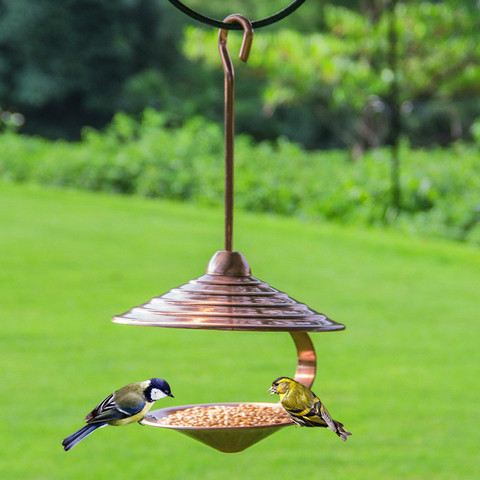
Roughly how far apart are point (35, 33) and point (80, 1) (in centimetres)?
151

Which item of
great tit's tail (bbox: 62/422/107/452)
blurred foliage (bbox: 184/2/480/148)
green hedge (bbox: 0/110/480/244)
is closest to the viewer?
great tit's tail (bbox: 62/422/107/452)

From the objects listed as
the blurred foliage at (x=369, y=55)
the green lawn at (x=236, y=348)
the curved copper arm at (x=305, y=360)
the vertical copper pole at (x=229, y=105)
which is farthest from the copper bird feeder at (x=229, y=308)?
the blurred foliage at (x=369, y=55)

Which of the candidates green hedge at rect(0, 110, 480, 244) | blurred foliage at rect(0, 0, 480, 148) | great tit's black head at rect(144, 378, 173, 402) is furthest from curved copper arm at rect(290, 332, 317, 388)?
blurred foliage at rect(0, 0, 480, 148)

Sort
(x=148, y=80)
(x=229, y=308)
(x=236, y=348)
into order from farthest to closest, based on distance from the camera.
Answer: (x=148, y=80) < (x=236, y=348) < (x=229, y=308)

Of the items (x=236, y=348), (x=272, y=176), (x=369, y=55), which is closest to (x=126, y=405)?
(x=236, y=348)

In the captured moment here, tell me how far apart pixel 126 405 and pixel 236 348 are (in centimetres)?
610

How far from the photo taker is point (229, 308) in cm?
147

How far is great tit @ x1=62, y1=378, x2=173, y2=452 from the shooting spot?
1.62 meters

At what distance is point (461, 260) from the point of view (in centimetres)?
1024

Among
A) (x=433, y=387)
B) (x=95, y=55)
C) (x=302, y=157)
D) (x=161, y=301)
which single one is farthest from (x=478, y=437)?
(x=95, y=55)

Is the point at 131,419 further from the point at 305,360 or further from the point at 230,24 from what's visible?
the point at 230,24

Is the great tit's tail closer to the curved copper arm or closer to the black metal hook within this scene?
the curved copper arm

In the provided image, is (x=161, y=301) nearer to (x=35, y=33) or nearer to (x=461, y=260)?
(x=461, y=260)

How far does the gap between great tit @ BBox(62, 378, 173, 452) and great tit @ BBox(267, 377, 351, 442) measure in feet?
0.73
